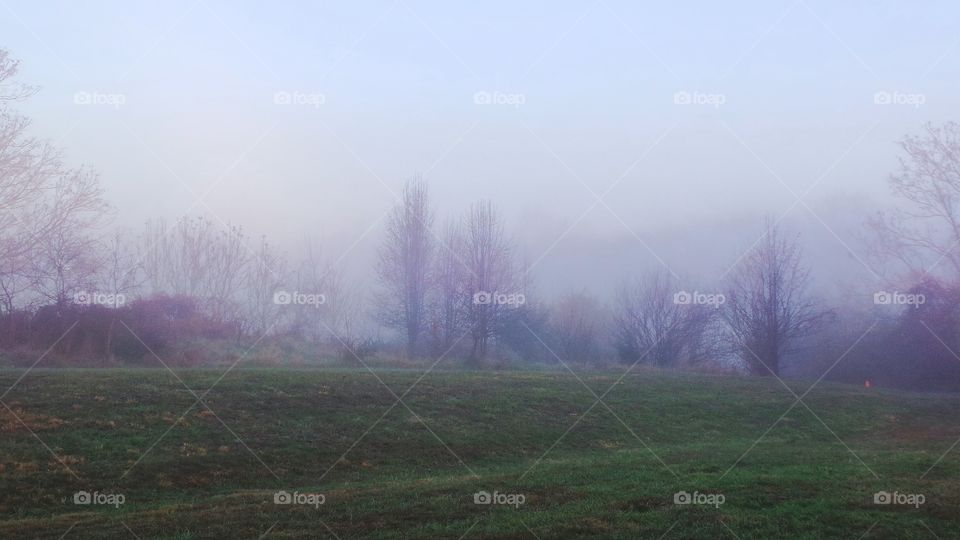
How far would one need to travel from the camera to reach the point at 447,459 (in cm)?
1936

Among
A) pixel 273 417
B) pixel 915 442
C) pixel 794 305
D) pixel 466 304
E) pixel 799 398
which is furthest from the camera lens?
pixel 794 305

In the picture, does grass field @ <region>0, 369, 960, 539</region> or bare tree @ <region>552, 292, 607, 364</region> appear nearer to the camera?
grass field @ <region>0, 369, 960, 539</region>

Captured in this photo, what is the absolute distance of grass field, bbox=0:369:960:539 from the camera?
11.4 metres

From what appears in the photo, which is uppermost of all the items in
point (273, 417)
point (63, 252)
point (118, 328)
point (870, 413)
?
point (63, 252)

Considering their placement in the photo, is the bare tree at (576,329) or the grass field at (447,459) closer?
the grass field at (447,459)

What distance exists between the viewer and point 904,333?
140ft

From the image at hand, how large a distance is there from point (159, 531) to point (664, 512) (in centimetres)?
751

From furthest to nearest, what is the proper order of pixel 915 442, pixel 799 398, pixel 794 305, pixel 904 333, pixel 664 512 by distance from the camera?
pixel 794 305 < pixel 904 333 < pixel 799 398 < pixel 915 442 < pixel 664 512

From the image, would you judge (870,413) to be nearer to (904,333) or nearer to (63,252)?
(904,333)

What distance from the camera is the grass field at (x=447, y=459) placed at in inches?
448

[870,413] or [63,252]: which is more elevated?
[63,252]

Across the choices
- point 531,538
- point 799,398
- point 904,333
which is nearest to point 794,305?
point 904,333

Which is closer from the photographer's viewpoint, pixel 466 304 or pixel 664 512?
pixel 664 512

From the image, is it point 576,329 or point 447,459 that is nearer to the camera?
point 447,459
